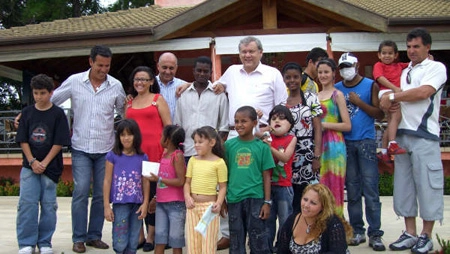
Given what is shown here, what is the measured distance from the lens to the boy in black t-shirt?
5.42 metres

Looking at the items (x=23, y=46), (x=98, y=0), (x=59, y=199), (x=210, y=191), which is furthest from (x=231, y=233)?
(x=98, y=0)

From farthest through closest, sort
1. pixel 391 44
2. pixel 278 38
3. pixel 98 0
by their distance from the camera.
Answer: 1. pixel 98 0
2. pixel 278 38
3. pixel 391 44

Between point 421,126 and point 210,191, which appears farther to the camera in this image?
point 421,126

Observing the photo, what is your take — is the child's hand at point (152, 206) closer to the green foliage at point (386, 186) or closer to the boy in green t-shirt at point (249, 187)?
the boy in green t-shirt at point (249, 187)

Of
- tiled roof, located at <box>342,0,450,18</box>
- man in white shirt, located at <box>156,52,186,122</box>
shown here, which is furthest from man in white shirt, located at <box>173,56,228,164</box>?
tiled roof, located at <box>342,0,450,18</box>

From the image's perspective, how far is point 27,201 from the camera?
17.8ft

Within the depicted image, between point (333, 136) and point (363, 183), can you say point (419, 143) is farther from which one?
point (333, 136)

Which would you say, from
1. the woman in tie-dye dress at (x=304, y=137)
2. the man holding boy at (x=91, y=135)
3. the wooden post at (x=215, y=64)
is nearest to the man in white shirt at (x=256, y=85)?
the woman in tie-dye dress at (x=304, y=137)

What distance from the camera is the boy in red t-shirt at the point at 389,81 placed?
5.32 meters

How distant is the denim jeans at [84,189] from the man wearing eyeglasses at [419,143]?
298 centimetres

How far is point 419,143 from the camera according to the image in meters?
5.28

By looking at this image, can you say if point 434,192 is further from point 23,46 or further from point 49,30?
point 49,30

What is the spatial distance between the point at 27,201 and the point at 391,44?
157 inches

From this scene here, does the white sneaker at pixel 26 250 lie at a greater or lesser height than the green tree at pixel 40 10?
lesser
